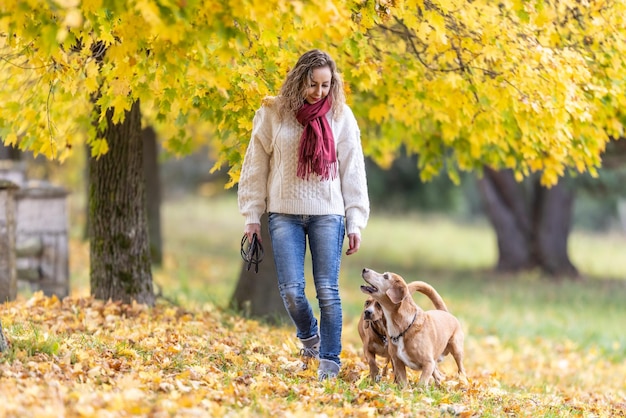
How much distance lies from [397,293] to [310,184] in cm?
95

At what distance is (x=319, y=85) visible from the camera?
529cm

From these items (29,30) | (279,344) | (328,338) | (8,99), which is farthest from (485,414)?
(8,99)

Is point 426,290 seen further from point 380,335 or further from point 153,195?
point 153,195

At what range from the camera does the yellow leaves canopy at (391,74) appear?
5.45 m

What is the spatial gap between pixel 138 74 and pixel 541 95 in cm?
317

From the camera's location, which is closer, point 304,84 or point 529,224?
point 304,84

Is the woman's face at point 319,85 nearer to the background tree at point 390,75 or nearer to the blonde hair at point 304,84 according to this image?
the blonde hair at point 304,84

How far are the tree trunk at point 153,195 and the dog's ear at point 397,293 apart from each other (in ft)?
30.9

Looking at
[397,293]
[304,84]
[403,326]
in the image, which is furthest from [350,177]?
[403,326]

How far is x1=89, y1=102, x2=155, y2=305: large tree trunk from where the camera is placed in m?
7.78

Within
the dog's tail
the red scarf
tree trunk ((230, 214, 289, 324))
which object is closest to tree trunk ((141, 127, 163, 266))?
tree trunk ((230, 214, 289, 324))

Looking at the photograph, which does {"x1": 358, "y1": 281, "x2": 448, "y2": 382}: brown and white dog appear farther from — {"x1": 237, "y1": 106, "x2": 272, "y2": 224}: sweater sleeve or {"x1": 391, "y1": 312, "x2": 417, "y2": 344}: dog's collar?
{"x1": 237, "y1": 106, "x2": 272, "y2": 224}: sweater sleeve

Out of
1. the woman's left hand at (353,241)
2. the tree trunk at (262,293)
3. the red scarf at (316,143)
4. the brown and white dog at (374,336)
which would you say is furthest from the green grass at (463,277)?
the red scarf at (316,143)

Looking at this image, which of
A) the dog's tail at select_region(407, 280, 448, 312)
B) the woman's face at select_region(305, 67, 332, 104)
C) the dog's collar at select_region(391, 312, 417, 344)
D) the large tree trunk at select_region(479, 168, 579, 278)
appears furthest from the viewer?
the large tree trunk at select_region(479, 168, 579, 278)
